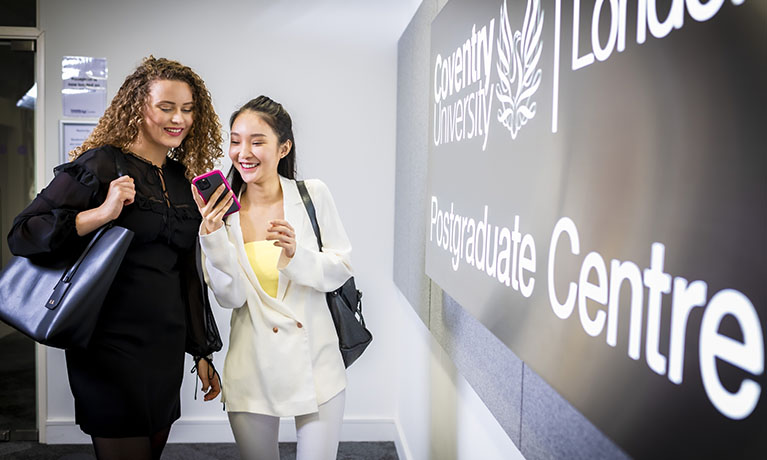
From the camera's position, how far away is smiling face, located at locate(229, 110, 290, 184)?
1.81m

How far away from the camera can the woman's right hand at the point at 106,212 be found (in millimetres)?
1441

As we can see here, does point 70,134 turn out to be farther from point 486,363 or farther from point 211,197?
point 486,363

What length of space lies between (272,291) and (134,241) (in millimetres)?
439

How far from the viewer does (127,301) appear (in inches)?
59.3

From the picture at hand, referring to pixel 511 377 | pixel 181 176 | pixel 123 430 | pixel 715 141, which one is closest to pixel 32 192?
pixel 181 176

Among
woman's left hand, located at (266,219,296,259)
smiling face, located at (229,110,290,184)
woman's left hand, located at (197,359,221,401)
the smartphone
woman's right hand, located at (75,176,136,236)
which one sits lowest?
woman's left hand, located at (197,359,221,401)

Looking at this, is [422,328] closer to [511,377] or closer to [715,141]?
[511,377]

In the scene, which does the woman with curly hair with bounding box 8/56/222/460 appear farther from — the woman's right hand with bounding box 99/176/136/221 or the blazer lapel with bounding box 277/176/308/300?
the blazer lapel with bounding box 277/176/308/300

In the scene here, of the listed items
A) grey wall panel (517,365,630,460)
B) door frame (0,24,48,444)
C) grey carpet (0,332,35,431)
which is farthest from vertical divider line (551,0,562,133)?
grey carpet (0,332,35,431)

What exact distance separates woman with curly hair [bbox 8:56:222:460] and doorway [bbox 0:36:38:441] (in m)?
1.85

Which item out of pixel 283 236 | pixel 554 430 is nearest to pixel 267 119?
pixel 283 236

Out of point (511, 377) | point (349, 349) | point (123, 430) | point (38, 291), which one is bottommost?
point (123, 430)

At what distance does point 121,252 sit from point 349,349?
77 cm

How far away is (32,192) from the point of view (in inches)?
123
